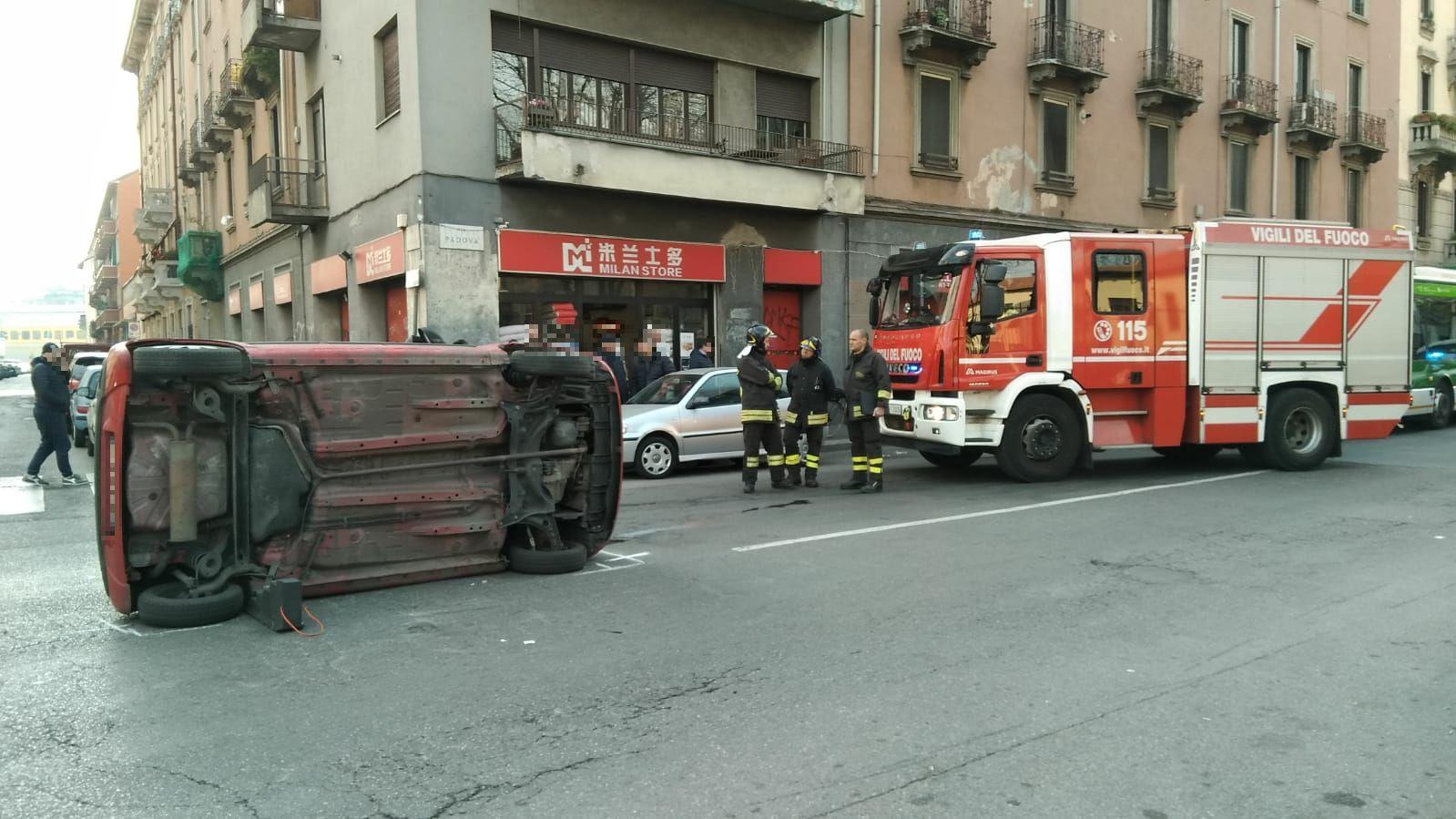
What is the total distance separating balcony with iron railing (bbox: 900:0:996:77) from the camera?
1975 cm

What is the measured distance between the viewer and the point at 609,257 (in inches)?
657

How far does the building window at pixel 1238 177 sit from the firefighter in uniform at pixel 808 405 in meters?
20.3

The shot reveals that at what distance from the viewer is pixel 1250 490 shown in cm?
1070

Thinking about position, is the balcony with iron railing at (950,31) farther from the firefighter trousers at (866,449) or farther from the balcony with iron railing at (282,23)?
the firefighter trousers at (866,449)

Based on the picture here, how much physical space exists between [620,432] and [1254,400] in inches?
333

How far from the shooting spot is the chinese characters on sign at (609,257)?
51.9 feet

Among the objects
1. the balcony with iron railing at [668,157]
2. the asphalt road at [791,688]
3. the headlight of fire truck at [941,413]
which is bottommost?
the asphalt road at [791,688]

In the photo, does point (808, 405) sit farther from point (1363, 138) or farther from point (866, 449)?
point (1363, 138)

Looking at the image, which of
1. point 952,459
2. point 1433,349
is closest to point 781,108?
point 952,459

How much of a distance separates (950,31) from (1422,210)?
2512 cm

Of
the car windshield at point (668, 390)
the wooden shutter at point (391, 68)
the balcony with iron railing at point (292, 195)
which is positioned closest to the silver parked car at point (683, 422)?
the car windshield at point (668, 390)

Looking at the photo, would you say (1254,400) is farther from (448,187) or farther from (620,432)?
(448,187)

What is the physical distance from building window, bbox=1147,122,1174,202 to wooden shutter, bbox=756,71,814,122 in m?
10.2

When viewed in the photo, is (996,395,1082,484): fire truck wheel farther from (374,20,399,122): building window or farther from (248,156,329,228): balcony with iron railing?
(248,156,329,228): balcony with iron railing
